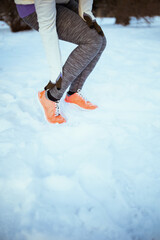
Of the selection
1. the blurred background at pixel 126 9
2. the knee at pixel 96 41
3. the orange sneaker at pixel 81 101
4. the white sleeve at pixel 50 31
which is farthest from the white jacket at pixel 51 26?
the blurred background at pixel 126 9

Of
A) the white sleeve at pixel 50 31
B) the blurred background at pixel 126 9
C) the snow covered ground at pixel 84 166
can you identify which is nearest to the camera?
the snow covered ground at pixel 84 166

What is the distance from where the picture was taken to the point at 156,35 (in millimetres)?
2885

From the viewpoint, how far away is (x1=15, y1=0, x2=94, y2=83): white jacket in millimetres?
679

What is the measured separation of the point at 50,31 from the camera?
0.75m

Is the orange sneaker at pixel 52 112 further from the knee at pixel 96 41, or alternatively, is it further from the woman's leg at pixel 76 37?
the knee at pixel 96 41

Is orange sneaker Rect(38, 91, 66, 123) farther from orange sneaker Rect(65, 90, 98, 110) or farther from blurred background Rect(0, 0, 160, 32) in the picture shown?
blurred background Rect(0, 0, 160, 32)

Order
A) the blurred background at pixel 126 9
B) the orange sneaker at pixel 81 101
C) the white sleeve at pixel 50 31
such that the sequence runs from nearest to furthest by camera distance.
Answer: the white sleeve at pixel 50 31 → the orange sneaker at pixel 81 101 → the blurred background at pixel 126 9

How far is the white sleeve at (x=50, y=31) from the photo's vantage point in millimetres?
676

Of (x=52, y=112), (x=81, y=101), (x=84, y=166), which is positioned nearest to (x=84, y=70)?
(x=81, y=101)

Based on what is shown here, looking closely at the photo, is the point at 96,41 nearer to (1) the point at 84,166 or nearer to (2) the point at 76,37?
(2) the point at 76,37

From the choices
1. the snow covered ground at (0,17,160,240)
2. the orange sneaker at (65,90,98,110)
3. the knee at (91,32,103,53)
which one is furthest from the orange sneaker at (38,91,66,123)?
the knee at (91,32,103,53)

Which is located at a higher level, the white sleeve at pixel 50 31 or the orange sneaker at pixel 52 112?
the white sleeve at pixel 50 31

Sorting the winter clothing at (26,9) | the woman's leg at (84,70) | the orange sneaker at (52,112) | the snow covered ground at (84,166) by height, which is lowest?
the snow covered ground at (84,166)

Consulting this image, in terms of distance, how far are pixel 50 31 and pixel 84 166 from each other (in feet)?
1.90
